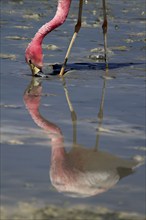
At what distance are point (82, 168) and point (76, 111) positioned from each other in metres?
1.45

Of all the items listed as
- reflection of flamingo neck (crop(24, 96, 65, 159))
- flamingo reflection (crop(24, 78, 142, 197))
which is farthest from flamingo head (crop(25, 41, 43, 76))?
flamingo reflection (crop(24, 78, 142, 197))

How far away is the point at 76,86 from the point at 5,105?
1.21m

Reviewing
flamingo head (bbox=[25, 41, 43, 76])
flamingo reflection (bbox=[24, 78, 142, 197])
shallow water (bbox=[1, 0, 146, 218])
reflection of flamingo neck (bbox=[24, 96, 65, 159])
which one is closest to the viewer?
shallow water (bbox=[1, 0, 146, 218])

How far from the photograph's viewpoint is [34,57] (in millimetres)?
8117

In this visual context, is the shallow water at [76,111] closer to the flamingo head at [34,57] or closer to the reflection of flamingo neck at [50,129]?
the reflection of flamingo neck at [50,129]

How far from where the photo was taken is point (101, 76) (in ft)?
27.4

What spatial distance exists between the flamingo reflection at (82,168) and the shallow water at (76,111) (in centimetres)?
3

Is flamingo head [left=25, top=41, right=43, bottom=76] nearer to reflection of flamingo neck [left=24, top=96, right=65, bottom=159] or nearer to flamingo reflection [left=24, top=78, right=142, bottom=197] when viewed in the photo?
reflection of flamingo neck [left=24, top=96, right=65, bottom=159]

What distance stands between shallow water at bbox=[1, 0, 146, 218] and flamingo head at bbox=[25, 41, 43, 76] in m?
0.14

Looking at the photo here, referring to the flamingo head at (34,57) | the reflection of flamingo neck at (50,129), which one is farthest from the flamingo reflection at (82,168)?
the flamingo head at (34,57)

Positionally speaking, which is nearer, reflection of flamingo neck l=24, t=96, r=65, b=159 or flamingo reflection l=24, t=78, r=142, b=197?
flamingo reflection l=24, t=78, r=142, b=197

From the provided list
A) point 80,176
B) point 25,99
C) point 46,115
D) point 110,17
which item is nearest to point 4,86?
point 25,99

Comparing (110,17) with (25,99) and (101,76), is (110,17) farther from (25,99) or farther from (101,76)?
(25,99)

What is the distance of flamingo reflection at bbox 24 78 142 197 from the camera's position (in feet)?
15.4
